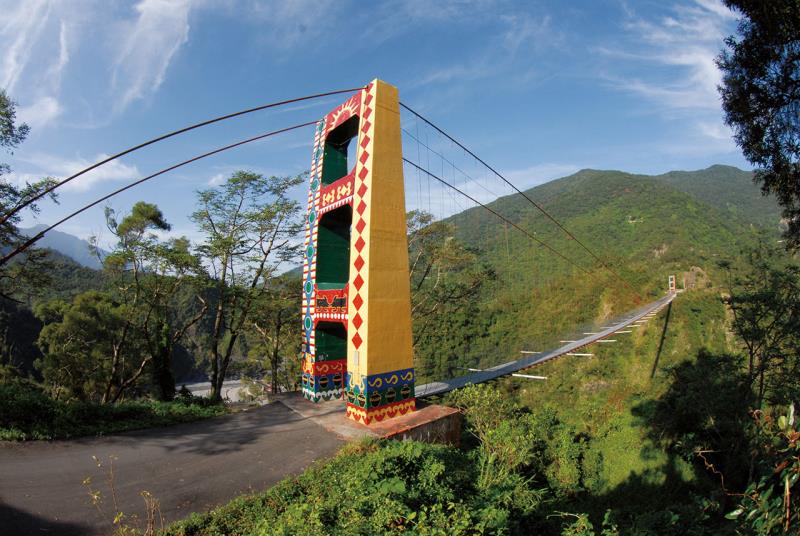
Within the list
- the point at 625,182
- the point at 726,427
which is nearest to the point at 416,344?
the point at 726,427

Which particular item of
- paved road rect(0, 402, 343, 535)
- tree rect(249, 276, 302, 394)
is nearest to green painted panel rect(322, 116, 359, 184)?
paved road rect(0, 402, 343, 535)

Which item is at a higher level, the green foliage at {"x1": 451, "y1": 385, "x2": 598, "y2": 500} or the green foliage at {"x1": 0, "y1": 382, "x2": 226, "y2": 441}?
the green foliage at {"x1": 0, "y1": 382, "x2": 226, "y2": 441}

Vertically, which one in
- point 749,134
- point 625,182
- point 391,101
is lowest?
point 749,134

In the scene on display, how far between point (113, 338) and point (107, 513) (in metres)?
13.1

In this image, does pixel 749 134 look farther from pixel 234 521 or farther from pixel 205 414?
pixel 205 414

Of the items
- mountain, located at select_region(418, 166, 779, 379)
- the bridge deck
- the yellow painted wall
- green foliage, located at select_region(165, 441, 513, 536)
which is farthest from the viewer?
mountain, located at select_region(418, 166, 779, 379)

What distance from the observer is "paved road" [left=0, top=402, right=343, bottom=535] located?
3455 mm

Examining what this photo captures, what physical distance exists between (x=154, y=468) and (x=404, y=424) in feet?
10.0

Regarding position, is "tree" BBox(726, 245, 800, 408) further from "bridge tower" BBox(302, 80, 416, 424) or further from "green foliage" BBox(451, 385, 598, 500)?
"bridge tower" BBox(302, 80, 416, 424)

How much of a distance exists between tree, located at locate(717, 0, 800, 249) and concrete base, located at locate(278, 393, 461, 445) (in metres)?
5.06

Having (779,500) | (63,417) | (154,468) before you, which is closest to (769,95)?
(779,500)

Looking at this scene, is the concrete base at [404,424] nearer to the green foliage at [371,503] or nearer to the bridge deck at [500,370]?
the green foliage at [371,503]

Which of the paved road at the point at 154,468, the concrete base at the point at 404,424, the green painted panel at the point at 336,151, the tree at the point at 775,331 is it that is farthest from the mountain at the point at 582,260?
the paved road at the point at 154,468

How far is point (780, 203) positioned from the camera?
4.87 m
